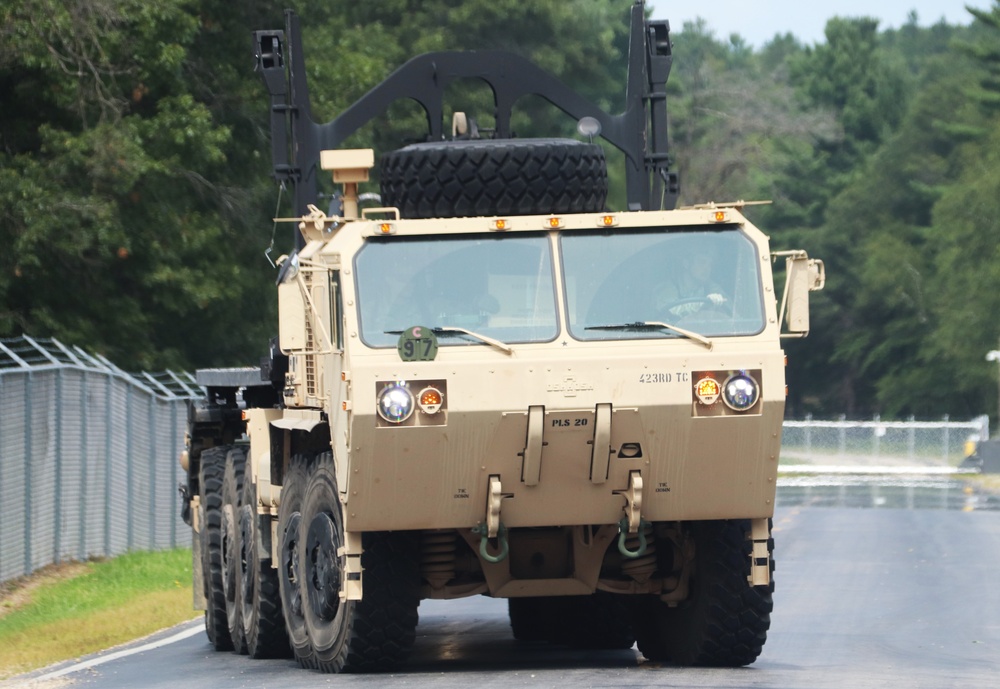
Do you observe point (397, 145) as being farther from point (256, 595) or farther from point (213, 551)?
point (256, 595)

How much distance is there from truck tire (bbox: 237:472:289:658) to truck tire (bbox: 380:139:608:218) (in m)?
3.12

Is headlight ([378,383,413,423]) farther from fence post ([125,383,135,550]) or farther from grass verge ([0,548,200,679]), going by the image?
fence post ([125,383,135,550])

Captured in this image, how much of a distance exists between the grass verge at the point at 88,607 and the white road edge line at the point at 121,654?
1.21 ft

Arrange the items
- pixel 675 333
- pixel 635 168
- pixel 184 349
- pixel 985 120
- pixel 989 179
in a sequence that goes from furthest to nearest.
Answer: pixel 985 120
pixel 989 179
pixel 184 349
pixel 635 168
pixel 675 333

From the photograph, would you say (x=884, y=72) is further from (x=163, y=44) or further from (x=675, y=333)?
(x=675, y=333)

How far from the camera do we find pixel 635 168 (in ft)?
51.7

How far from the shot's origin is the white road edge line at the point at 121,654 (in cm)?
1474

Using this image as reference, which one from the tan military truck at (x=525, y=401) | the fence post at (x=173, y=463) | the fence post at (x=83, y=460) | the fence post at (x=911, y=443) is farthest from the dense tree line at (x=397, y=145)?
the fence post at (x=911, y=443)

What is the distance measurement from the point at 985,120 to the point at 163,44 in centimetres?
6388

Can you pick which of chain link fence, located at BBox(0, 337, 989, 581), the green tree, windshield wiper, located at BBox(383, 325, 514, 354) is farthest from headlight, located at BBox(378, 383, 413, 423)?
the green tree

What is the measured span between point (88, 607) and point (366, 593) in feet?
29.0

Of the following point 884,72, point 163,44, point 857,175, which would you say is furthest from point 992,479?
point 884,72

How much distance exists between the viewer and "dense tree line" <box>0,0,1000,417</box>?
3166 cm

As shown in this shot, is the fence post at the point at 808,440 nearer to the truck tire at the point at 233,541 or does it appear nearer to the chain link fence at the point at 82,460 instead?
the chain link fence at the point at 82,460
